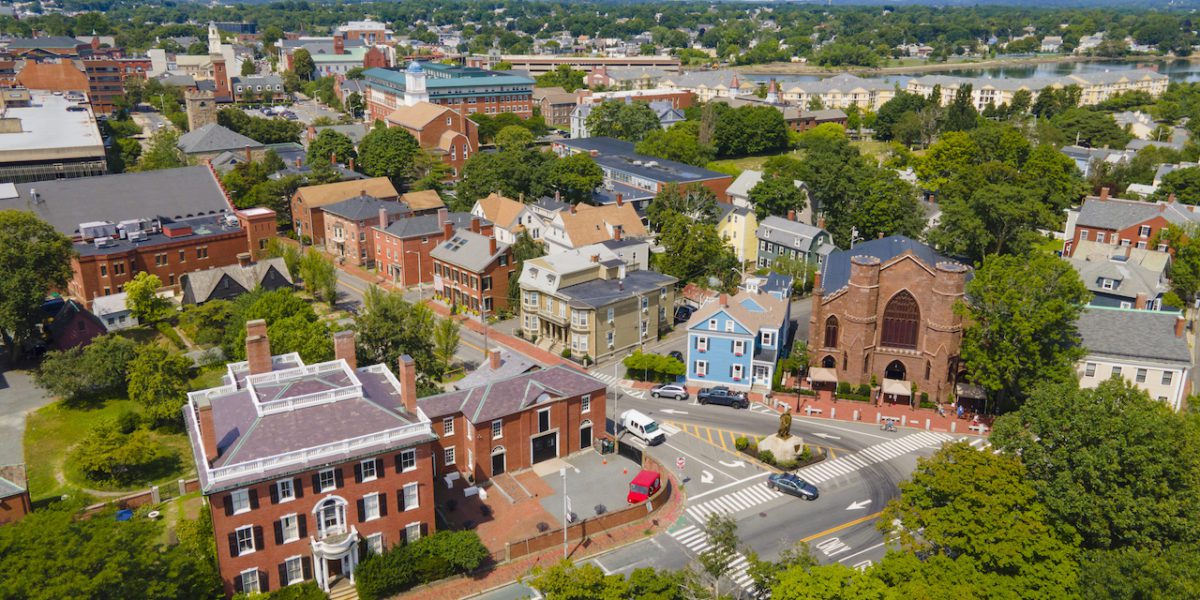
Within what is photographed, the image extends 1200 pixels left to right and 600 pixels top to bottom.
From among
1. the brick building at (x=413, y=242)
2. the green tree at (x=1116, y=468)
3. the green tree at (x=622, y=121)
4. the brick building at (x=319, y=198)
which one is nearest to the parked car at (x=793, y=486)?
the green tree at (x=1116, y=468)

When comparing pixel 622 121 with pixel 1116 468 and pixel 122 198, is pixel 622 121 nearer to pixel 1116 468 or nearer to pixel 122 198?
pixel 122 198

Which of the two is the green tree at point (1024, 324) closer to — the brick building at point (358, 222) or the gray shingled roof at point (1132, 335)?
the gray shingled roof at point (1132, 335)

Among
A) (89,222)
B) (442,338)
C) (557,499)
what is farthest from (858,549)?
(89,222)

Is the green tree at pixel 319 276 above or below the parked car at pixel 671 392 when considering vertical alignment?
above

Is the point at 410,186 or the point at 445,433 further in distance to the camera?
the point at 410,186

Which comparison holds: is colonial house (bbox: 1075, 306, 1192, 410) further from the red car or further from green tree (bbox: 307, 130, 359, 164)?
green tree (bbox: 307, 130, 359, 164)

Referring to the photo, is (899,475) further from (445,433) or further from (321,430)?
(321,430)
